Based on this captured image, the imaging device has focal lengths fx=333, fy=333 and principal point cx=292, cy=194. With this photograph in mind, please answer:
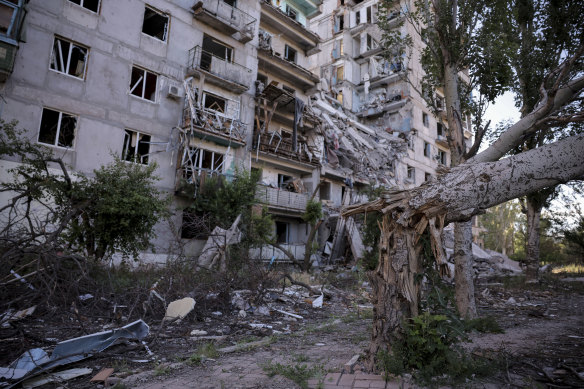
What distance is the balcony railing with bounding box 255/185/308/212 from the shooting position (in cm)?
1881

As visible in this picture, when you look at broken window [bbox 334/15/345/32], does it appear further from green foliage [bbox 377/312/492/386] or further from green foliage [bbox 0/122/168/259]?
green foliage [bbox 377/312/492/386]

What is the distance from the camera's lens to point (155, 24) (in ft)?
53.8

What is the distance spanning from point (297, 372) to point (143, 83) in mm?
15224

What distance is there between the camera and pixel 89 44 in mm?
13617

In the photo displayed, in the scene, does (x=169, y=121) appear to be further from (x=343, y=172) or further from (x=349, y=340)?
(x=349, y=340)

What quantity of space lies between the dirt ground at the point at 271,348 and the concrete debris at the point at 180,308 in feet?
0.60

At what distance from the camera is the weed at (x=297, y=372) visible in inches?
129

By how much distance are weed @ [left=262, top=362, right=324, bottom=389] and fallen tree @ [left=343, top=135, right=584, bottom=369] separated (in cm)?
58

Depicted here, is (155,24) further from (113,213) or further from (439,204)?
(439,204)

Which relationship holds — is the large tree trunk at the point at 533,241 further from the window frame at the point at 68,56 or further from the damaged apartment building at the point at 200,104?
the window frame at the point at 68,56

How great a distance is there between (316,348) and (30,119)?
1309 centimetres

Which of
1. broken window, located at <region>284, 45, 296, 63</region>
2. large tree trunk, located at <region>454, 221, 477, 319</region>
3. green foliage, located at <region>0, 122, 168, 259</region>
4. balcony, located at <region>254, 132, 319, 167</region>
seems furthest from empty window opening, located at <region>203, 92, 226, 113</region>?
large tree trunk, located at <region>454, 221, 477, 319</region>

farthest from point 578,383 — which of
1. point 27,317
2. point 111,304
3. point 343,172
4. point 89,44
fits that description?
point 343,172

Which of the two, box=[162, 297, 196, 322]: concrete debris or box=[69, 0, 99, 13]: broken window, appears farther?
box=[69, 0, 99, 13]: broken window
